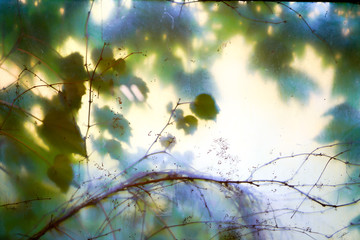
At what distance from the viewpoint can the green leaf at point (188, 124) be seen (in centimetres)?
108

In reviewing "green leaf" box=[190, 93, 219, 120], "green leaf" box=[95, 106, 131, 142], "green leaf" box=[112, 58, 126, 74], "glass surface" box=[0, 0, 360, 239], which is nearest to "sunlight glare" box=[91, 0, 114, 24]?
"glass surface" box=[0, 0, 360, 239]

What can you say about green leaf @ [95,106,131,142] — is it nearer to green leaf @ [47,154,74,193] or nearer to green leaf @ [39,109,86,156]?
green leaf @ [39,109,86,156]

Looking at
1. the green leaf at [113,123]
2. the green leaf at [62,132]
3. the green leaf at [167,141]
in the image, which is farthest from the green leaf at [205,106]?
the green leaf at [62,132]

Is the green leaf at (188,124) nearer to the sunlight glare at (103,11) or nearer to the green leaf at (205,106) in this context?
the green leaf at (205,106)

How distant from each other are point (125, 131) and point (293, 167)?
0.90 m

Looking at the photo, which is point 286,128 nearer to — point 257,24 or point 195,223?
point 257,24

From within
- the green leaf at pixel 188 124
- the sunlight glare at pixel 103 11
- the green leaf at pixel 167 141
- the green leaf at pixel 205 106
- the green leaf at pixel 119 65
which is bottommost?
the green leaf at pixel 167 141

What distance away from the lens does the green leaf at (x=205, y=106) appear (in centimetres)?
107

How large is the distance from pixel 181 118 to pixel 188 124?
0.16ft

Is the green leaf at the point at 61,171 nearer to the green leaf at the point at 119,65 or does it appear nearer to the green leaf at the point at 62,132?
the green leaf at the point at 62,132

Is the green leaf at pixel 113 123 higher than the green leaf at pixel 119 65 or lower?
lower

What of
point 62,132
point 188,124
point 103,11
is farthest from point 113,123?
point 103,11

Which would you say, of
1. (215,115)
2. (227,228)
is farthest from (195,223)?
(215,115)

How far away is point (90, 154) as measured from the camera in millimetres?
1091
